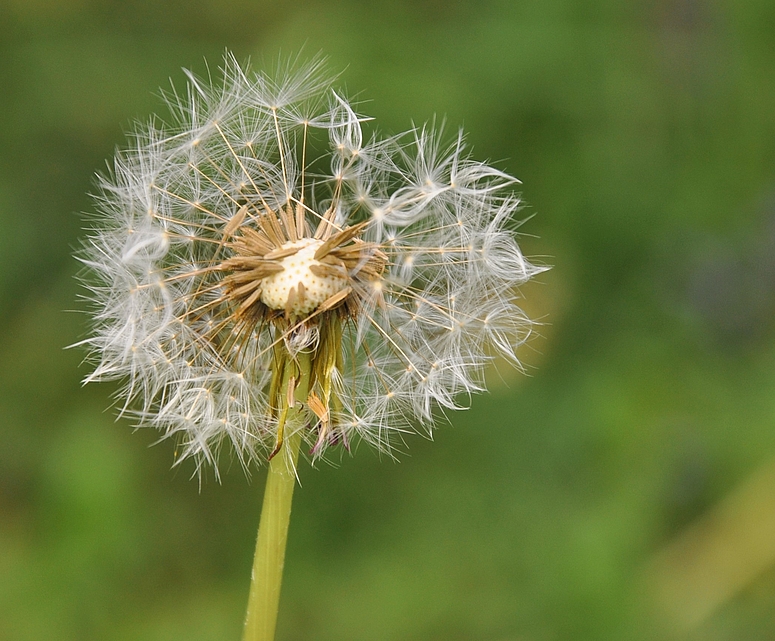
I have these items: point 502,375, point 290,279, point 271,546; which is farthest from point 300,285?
point 502,375

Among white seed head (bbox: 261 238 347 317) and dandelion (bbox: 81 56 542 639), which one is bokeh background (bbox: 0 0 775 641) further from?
white seed head (bbox: 261 238 347 317)

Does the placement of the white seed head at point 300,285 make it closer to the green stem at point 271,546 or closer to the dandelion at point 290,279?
the dandelion at point 290,279

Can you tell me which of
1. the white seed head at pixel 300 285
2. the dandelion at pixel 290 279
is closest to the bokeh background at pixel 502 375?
the dandelion at pixel 290 279

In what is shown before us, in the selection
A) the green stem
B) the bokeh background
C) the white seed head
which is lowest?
the green stem

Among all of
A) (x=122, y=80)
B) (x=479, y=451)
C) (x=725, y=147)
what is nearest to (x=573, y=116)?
(x=725, y=147)

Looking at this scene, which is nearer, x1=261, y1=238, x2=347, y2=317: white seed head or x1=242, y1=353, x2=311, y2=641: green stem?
x1=242, y1=353, x2=311, y2=641: green stem

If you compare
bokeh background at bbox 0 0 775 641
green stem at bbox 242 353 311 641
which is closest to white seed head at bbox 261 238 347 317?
green stem at bbox 242 353 311 641
